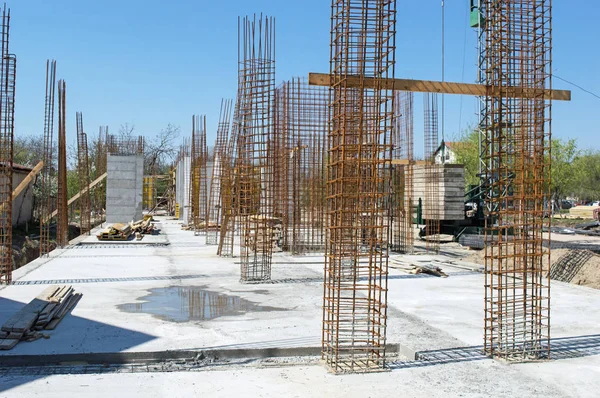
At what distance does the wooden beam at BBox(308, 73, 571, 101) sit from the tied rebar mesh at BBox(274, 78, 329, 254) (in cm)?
684

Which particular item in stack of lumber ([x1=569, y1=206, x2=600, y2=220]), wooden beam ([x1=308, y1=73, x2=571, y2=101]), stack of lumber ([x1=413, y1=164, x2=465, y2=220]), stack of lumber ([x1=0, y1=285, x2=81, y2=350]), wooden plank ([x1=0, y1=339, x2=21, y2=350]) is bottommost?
wooden plank ([x1=0, y1=339, x2=21, y2=350])

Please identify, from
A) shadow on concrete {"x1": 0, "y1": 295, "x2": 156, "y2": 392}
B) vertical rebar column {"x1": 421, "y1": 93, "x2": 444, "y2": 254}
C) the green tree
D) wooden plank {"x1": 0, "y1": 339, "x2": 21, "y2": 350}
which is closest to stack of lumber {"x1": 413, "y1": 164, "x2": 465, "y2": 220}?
vertical rebar column {"x1": 421, "y1": 93, "x2": 444, "y2": 254}

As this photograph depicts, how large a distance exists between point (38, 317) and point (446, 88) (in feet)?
19.8

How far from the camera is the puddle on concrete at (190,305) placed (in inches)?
318

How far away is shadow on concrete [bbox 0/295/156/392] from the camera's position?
5609mm

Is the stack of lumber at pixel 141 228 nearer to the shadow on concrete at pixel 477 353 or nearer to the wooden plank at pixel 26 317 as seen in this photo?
the wooden plank at pixel 26 317

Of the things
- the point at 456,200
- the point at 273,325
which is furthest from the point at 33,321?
the point at 456,200

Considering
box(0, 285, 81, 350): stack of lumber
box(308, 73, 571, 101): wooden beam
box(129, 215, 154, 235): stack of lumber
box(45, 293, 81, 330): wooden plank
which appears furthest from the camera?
box(129, 215, 154, 235): stack of lumber

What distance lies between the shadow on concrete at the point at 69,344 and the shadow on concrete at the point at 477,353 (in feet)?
9.34

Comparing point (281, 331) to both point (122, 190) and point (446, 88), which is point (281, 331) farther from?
point (122, 190)

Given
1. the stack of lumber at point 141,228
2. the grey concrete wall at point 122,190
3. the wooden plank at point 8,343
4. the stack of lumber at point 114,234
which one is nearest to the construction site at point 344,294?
the wooden plank at point 8,343

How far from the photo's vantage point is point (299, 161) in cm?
1633

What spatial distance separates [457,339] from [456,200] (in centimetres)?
1230

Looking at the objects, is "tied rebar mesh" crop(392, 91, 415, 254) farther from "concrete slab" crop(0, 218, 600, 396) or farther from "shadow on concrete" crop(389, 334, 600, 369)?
"shadow on concrete" crop(389, 334, 600, 369)
